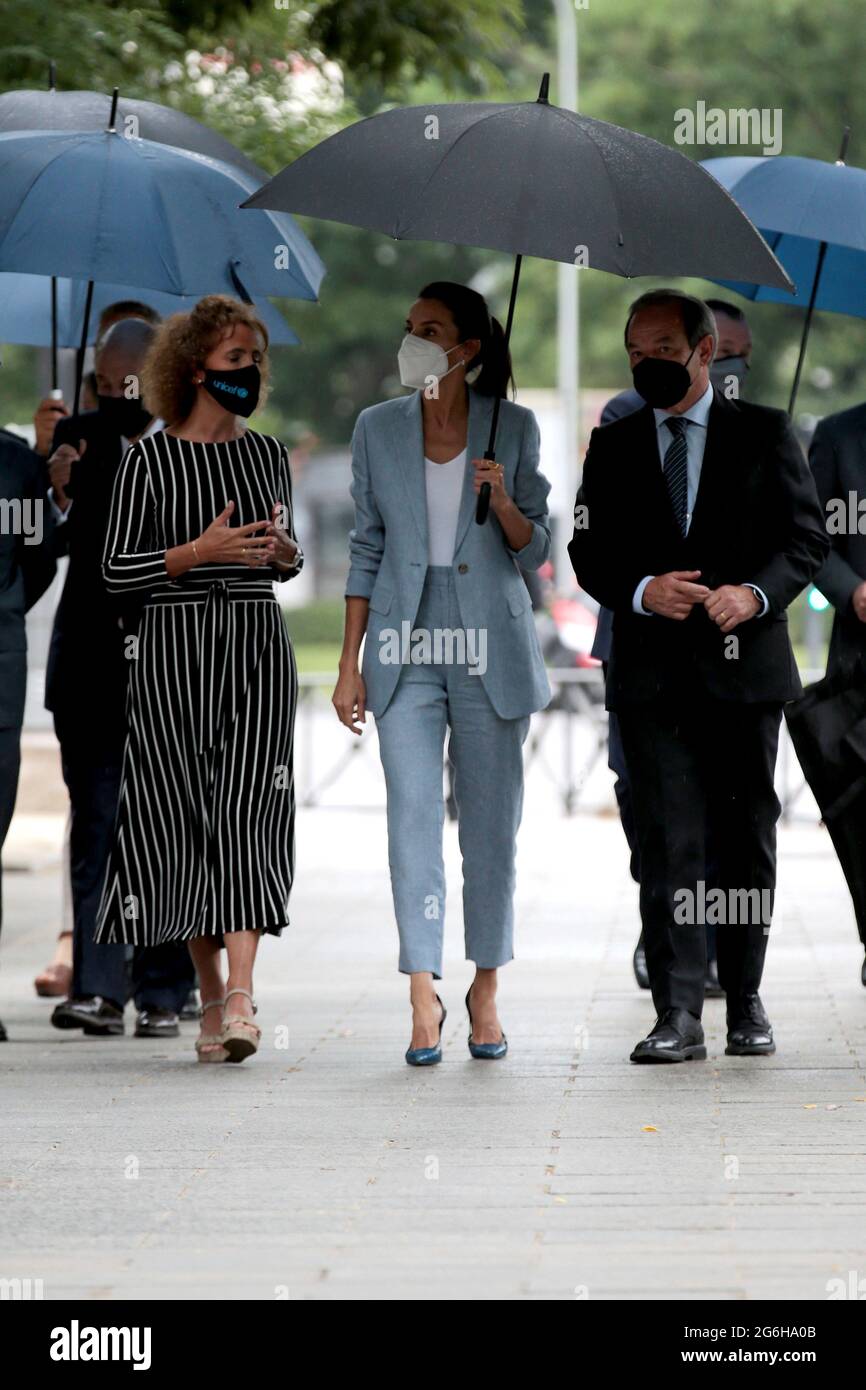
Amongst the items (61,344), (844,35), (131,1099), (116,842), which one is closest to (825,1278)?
(131,1099)

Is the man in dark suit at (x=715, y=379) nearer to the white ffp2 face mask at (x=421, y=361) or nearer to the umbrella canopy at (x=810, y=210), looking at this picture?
the umbrella canopy at (x=810, y=210)

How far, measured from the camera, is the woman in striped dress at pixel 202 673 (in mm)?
7281

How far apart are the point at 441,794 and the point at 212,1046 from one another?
1.01 meters

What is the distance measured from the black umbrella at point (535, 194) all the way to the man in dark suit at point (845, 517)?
1.26 meters

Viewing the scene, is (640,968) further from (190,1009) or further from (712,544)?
(712,544)

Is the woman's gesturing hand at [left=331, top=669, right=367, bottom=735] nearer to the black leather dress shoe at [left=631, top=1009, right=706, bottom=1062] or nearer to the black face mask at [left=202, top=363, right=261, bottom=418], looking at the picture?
the black face mask at [left=202, top=363, right=261, bottom=418]

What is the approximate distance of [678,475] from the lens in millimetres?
7160

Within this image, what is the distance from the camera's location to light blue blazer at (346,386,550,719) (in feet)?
23.9

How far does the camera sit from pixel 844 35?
132ft

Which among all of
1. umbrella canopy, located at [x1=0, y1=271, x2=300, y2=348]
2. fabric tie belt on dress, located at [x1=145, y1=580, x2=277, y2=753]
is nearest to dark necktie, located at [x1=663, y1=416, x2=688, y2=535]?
fabric tie belt on dress, located at [x1=145, y1=580, x2=277, y2=753]

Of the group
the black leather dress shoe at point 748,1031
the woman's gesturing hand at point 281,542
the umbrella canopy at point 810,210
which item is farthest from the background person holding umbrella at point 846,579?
the woman's gesturing hand at point 281,542

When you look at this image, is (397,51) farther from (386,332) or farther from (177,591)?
(386,332)

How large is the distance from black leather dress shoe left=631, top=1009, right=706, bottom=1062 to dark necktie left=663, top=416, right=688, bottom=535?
55.5 inches
